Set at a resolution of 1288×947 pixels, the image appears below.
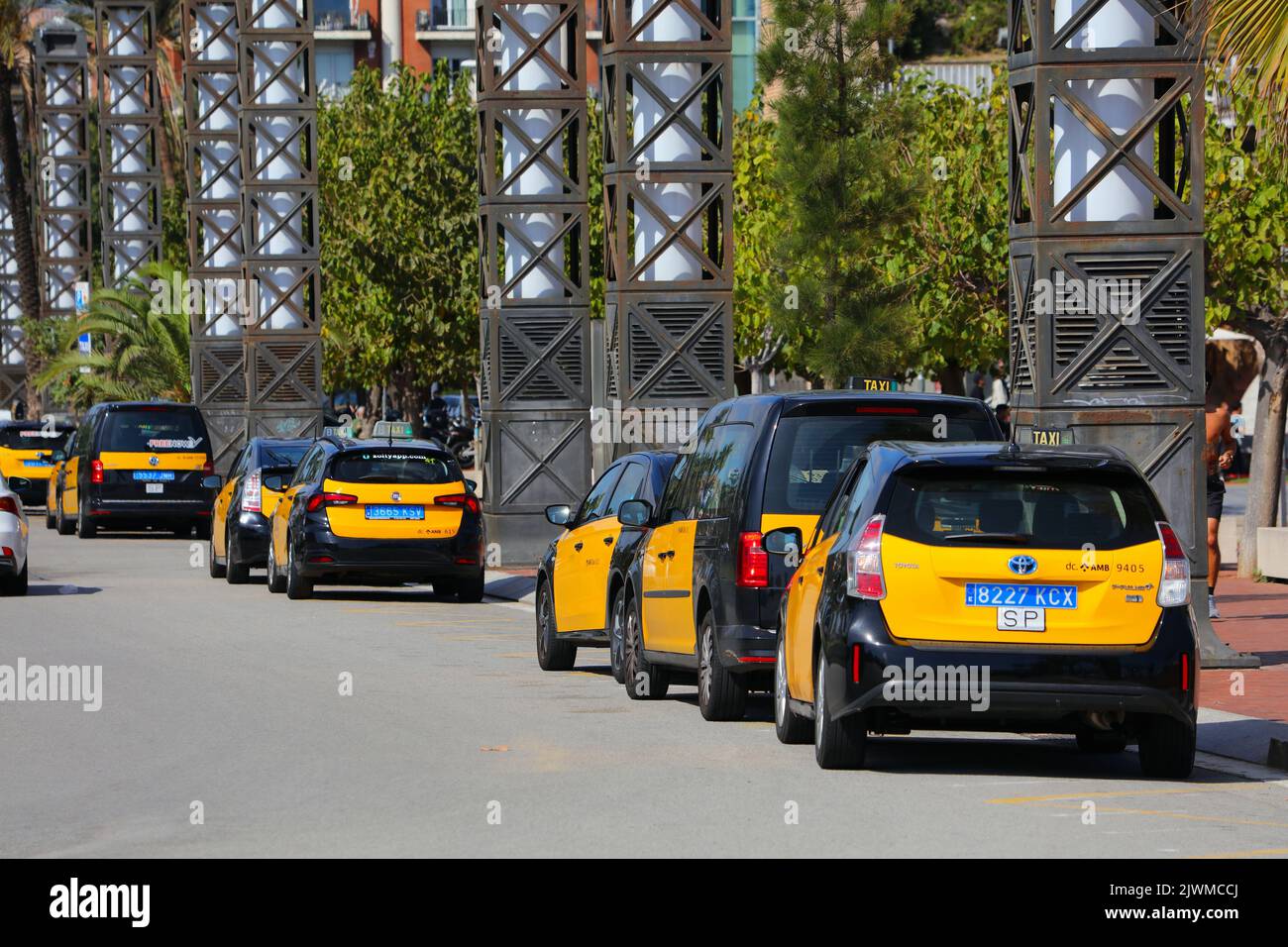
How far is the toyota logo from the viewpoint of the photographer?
11.4 meters

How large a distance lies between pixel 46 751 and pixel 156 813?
250cm

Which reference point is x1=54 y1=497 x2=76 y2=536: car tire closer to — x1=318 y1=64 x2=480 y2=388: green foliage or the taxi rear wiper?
x1=318 y1=64 x2=480 y2=388: green foliage

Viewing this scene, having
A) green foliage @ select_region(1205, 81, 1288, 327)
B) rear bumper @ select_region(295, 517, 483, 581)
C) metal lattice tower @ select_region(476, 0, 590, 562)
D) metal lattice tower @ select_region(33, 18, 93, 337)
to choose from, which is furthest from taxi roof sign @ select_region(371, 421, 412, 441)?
metal lattice tower @ select_region(33, 18, 93, 337)

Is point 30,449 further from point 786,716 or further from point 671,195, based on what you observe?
point 786,716

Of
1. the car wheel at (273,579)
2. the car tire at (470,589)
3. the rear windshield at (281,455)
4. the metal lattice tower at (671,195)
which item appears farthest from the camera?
the rear windshield at (281,455)

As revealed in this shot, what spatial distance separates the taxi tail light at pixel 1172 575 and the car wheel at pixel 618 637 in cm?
545

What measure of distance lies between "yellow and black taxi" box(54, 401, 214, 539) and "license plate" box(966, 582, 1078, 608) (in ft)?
85.1

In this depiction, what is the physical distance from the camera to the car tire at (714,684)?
14102mm

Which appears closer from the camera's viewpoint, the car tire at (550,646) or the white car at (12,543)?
the car tire at (550,646)

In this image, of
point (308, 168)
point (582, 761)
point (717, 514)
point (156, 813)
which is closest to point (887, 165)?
point (308, 168)

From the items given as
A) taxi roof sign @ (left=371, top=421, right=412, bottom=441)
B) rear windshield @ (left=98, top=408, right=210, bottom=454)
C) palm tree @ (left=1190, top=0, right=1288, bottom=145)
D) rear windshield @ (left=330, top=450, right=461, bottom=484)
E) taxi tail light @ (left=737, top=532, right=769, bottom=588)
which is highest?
palm tree @ (left=1190, top=0, right=1288, bottom=145)

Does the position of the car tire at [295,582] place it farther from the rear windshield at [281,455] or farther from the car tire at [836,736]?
the car tire at [836,736]

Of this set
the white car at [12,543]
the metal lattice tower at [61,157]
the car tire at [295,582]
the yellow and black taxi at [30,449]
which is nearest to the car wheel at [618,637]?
the car tire at [295,582]

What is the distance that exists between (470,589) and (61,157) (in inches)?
1787
